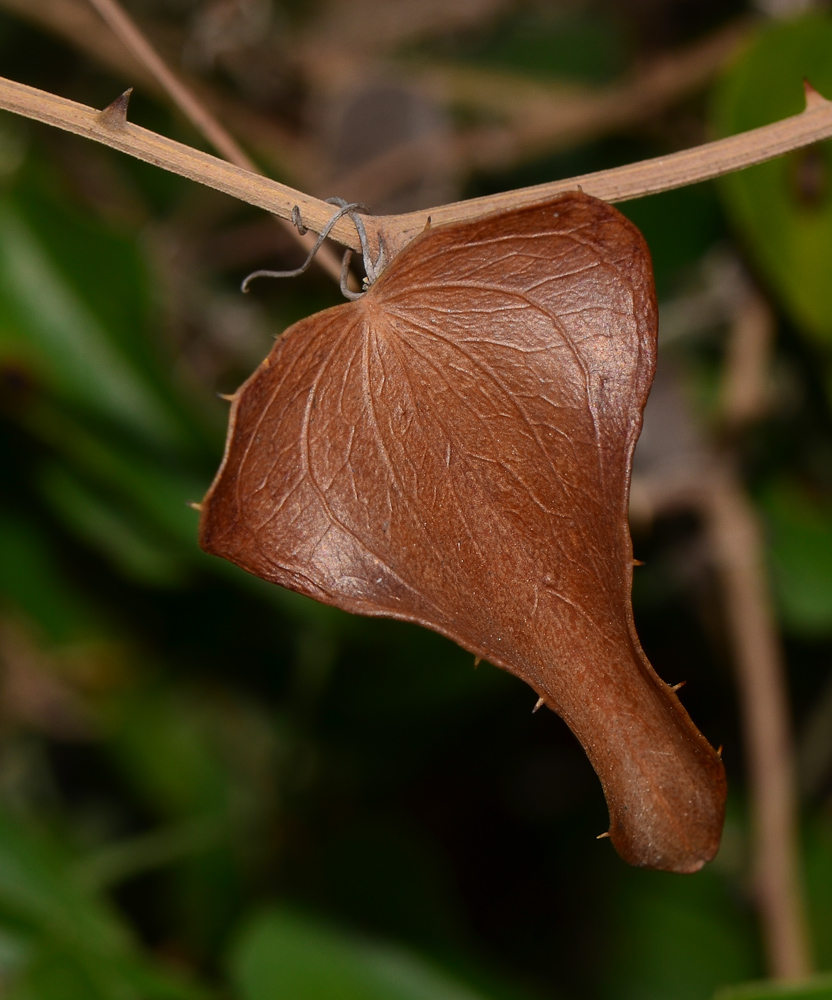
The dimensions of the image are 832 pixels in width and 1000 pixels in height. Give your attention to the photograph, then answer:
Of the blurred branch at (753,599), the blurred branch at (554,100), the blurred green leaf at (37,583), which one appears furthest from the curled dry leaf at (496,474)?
the blurred green leaf at (37,583)

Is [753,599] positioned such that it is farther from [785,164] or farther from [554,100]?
[554,100]

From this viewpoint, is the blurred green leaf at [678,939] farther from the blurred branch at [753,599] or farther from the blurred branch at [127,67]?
the blurred branch at [127,67]

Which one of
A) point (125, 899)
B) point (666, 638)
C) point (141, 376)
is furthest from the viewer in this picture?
point (125, 899)

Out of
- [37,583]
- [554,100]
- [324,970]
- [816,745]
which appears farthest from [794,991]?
[554,100]

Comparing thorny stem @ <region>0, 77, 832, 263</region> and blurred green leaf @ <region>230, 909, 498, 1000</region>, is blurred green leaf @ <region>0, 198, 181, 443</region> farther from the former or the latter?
thorny stem @ <region>0, 77, 832, 263</region>

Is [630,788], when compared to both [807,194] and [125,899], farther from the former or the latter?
[125,899]

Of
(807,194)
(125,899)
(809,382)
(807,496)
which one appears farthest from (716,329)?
(125,899)

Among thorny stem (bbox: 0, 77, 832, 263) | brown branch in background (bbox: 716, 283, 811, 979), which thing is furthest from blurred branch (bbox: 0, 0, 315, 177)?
thorny stem (bbox: 0, 77, 832, 263)
